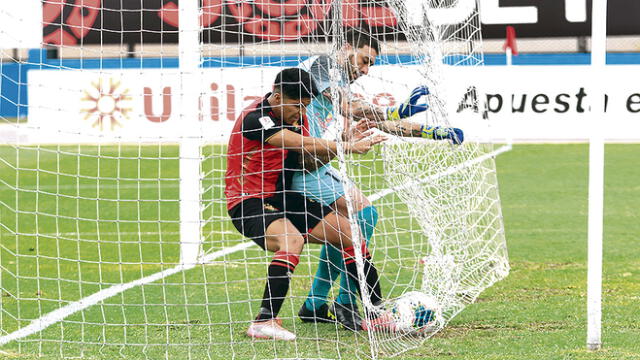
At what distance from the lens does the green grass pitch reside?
532 cm

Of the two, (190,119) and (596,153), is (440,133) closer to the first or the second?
(596,153)

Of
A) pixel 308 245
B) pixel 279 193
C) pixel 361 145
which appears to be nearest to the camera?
pixel 361 145

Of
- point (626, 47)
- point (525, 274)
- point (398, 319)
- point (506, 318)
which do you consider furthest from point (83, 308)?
point (626, 47)

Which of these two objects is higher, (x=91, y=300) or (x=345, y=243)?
(x=345, y=243)

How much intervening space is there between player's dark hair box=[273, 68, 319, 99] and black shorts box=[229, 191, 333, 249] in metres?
0.55

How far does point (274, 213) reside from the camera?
5.63 m

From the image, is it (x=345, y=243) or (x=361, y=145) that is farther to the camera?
(x=345, y=243)

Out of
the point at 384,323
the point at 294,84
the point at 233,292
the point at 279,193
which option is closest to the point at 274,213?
the point at 279,193

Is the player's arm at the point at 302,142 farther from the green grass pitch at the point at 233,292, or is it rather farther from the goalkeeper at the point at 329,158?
the green grass pitch at the point at 233,292

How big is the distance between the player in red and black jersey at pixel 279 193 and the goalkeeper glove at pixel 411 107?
0.56 m

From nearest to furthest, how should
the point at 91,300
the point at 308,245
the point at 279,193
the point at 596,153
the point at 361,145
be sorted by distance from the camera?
the point at 596,153 < the point at 361,145 < the point at 279,193 < the point at 308,245 < the point at 91,300

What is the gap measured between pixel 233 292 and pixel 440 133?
6.76ft

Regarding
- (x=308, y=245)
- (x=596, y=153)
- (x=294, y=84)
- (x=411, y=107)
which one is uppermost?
(x=294, y=84)

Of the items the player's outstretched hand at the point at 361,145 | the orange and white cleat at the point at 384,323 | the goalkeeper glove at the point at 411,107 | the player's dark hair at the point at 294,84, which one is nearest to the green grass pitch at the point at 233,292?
the orange and white cleat at the point at 384,323
